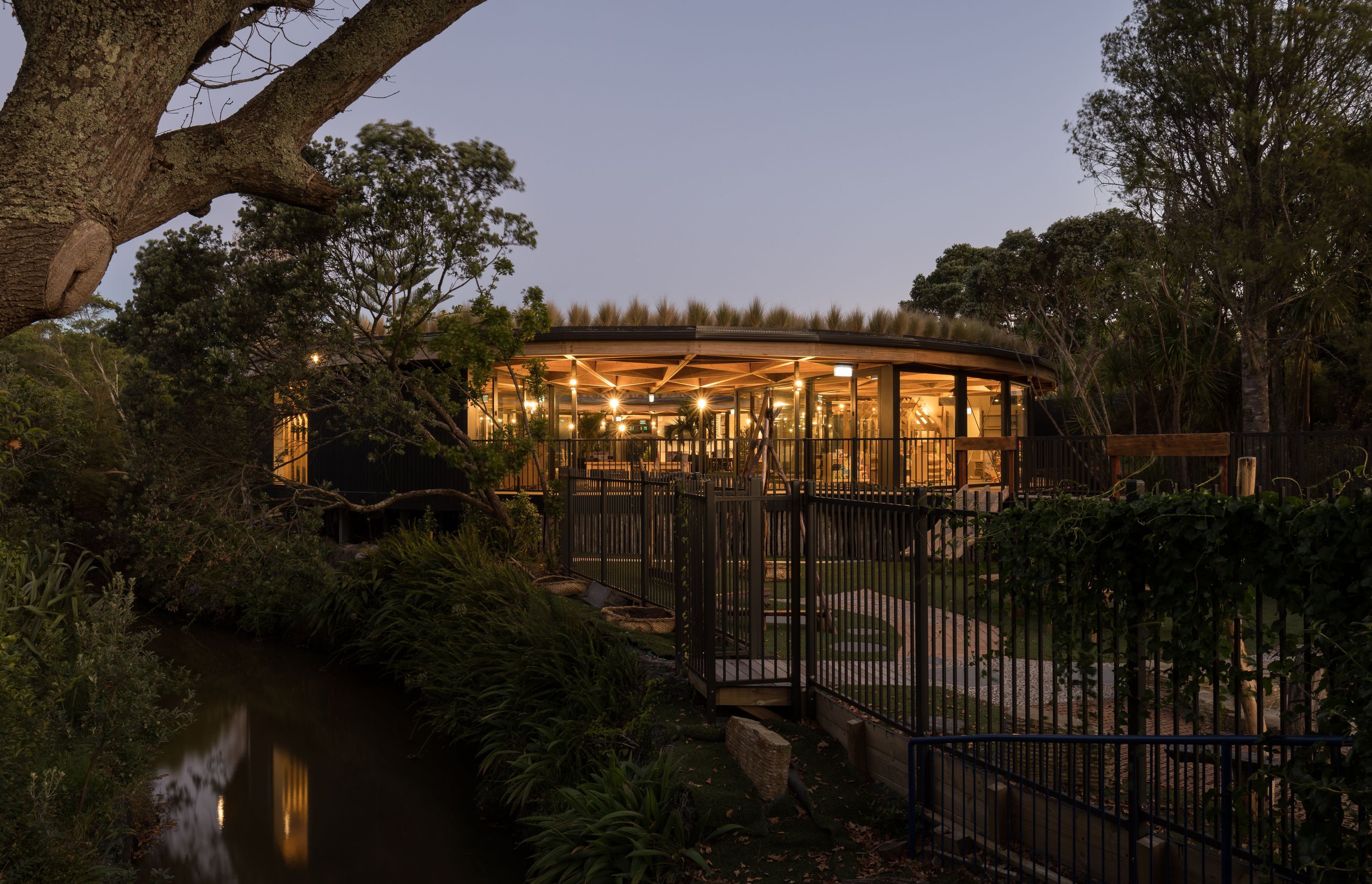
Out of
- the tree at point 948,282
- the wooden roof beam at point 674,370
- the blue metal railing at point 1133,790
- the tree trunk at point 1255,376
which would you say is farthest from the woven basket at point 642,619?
the tree at point 948,282

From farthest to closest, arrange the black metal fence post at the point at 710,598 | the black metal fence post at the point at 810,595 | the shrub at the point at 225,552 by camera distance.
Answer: the shrub at the point at 225,552 < the black metal fence post at the point at 710,598 < the black metal fence post at the point at 810,595

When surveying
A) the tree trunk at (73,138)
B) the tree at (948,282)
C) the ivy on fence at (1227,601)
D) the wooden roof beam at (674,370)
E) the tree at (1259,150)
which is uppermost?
the tree at (948,282)

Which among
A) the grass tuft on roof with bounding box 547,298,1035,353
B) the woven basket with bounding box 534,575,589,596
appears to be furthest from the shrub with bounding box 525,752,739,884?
the grass tuft on roof with bounding box 547,298,1035,353

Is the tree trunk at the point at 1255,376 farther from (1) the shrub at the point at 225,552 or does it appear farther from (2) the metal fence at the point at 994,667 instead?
(1) the shrub at the point at 225,552

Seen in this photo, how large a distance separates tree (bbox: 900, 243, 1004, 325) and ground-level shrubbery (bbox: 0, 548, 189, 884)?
40.9 m

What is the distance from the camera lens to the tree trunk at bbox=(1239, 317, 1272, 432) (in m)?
16.8

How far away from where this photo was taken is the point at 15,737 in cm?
551

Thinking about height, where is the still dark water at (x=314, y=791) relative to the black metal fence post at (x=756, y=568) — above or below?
below

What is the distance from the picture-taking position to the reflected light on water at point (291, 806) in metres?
8.75

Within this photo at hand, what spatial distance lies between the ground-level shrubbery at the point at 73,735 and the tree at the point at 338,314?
460 cm

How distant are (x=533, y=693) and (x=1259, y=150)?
1700cm

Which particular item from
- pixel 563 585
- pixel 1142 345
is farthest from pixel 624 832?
pixel 1142 345

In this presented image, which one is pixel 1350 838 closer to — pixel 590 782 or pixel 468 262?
pixel 590 782

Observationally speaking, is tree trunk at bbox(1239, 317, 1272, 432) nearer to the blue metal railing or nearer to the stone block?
the blue metal railing
